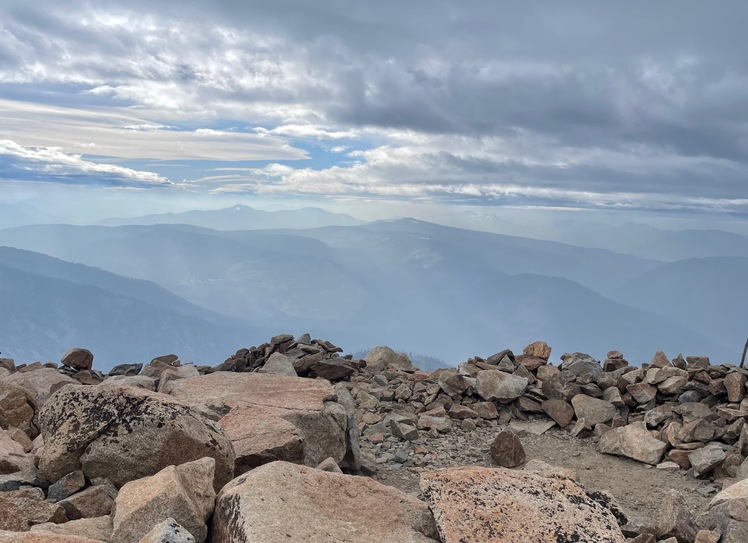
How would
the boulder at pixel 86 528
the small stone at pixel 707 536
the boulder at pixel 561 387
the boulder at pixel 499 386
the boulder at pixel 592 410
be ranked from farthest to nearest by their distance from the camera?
the boulder at pixel 561 387 → the boulder at pixel 499 386 → the boulder at pixel 592 410 → the small stone at pixel 707 536 → the boulder at pixel 86 528

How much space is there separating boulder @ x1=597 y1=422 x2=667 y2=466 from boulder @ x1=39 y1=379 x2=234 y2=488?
36.6 feet

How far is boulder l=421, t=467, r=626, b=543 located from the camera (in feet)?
20.7

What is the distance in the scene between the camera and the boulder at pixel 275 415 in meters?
9.30

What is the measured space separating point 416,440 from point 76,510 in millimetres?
9544

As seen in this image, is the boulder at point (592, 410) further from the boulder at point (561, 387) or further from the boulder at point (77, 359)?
the boulder at point (77, 359)

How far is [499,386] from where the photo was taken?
17812mm

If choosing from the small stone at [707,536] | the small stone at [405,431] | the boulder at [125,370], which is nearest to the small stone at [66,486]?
the small stone at [707,536]

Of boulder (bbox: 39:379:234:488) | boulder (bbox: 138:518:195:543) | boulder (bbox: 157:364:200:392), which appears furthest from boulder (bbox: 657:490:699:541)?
boulder (bbox: 157:364:200:392)

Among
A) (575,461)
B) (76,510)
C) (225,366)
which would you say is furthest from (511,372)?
(76,510)

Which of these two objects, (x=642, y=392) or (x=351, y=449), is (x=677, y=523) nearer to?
(x=351, y=449)

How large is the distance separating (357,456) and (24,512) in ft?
23.5

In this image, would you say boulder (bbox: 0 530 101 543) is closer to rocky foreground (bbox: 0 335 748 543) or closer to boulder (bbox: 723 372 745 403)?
rocky foreground (bbox: 0 335 748 543)

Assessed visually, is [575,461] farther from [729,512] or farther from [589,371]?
[729,512]

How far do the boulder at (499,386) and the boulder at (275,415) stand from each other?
5.66 m
